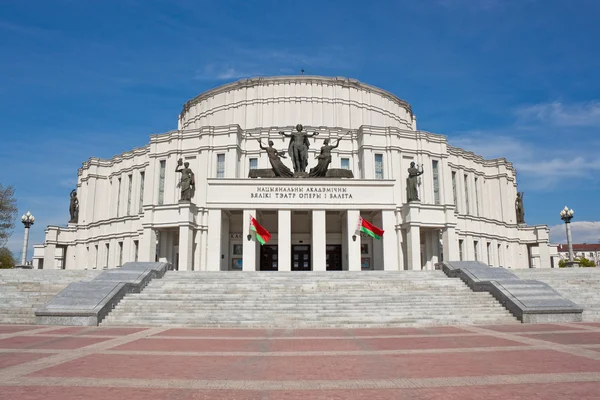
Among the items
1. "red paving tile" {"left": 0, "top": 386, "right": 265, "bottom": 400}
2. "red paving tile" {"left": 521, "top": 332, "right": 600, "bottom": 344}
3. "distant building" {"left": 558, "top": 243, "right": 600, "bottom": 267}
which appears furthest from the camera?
"distant building" {"left": 558, "top": 243, "right": 600, "bottom": 267}

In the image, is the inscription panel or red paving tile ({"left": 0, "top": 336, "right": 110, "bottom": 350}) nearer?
red paving tile ({"left": 0, "top": 336, "right": 110, "bottom": 350})

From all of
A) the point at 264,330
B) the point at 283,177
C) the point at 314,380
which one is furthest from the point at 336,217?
the point at 314,380

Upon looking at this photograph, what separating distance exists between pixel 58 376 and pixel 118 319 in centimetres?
994

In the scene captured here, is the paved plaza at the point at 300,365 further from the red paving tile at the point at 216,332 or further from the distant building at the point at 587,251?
the distant building at the point at 587,251

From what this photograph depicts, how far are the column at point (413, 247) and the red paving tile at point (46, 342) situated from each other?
995 inches

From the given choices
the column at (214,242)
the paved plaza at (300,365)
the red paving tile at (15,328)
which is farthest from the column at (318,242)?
the red paving tile at (15,328)

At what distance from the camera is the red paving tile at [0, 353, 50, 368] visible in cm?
914

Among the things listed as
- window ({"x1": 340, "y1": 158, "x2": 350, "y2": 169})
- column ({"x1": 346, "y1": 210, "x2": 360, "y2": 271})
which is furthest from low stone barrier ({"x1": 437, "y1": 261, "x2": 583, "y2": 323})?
window ({"x1": 340, "y1": 158, "x2": 350, "y2": 169})

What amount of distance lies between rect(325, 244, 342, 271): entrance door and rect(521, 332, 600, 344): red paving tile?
2498 centimetres

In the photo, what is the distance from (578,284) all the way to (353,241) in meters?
14.1

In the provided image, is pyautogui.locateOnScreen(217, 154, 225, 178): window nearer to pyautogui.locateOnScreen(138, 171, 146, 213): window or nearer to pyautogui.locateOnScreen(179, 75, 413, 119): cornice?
pyautogui.locateOnScreen(138, 171, 146, 213): window

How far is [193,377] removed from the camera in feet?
26.4

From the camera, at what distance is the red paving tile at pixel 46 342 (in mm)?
11484

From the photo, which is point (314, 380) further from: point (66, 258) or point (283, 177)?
point (66, 258)
